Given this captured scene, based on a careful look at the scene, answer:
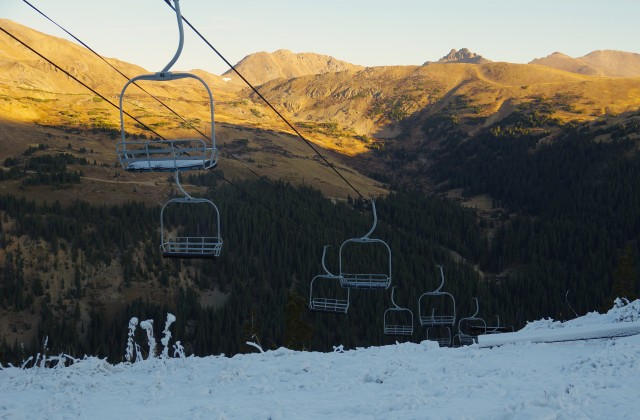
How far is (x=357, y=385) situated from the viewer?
19.2 meters

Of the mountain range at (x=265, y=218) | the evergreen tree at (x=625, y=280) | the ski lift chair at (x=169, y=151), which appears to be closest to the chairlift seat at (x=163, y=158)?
the ski lift chair at (x=169, y=151)

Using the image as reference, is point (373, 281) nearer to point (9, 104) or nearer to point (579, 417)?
point (579, 417)

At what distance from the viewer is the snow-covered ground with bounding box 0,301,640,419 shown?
1588 cm

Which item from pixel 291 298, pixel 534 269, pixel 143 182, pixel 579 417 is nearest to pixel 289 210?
pixel 143 182

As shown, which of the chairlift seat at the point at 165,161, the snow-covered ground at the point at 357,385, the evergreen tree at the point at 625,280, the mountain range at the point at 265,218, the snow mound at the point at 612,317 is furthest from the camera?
the mountain range at the point at 265,218

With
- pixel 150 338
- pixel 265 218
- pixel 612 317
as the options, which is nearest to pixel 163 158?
pixel 150 338

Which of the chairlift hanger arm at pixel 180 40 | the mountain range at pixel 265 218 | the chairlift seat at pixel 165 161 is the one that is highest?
the chairlift hanger arm at pixel 180 40

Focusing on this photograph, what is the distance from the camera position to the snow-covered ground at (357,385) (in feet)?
52.1

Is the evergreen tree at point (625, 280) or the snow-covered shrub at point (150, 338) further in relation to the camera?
the evergreen tree at point (625, 280)

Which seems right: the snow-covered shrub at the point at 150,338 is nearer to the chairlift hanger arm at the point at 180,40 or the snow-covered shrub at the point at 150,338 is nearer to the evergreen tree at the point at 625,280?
the chairlift hanger arm at the point at 180,40

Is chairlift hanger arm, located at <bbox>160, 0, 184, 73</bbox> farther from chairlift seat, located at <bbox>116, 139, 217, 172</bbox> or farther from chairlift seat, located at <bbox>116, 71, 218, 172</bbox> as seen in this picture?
chairlift seat, located at <bbox>116, 139, 217, 172</bbox>

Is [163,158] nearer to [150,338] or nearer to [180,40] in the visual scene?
[180,40]

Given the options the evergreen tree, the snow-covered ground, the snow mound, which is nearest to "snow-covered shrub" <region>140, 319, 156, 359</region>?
the snow-covered ground

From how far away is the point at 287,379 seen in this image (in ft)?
66.9
